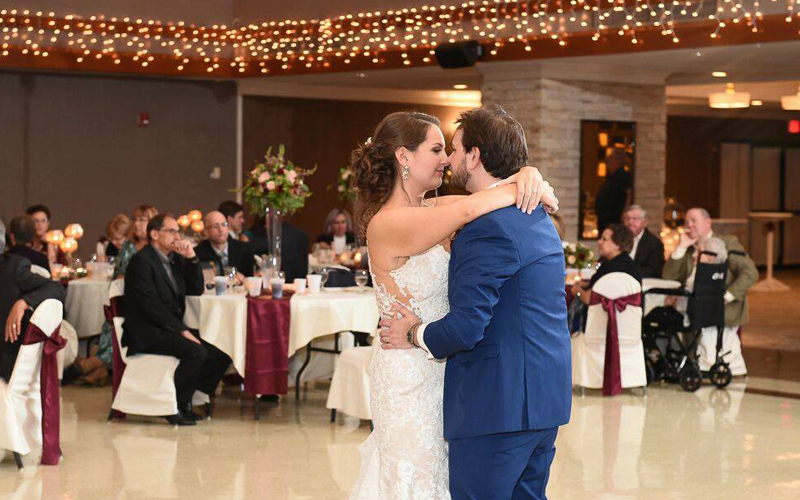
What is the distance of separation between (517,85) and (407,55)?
1.34 meters

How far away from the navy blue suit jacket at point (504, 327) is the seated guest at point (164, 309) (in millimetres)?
4356

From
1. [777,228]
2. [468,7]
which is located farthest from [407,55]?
[777,228]

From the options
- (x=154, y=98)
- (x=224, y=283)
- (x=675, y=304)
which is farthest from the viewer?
(x=154, y=98)

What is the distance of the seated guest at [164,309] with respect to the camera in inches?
275

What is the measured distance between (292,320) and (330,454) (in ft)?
3.71

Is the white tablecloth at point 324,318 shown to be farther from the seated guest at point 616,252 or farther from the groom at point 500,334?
the groom at point 500,334

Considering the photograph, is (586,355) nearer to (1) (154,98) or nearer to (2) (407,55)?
(2) (407,55)

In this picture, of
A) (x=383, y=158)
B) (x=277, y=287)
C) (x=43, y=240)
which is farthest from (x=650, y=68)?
(x=383, y=158)

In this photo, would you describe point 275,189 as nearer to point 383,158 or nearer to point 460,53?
point 460,53

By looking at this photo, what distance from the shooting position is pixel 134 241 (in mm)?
8828

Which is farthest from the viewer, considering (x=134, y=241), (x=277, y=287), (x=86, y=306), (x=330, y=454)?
(x=134, y=241)

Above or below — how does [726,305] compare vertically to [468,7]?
below

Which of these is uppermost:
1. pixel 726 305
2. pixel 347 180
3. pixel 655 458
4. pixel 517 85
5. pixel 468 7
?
pixel 468 7

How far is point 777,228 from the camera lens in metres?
21.2
